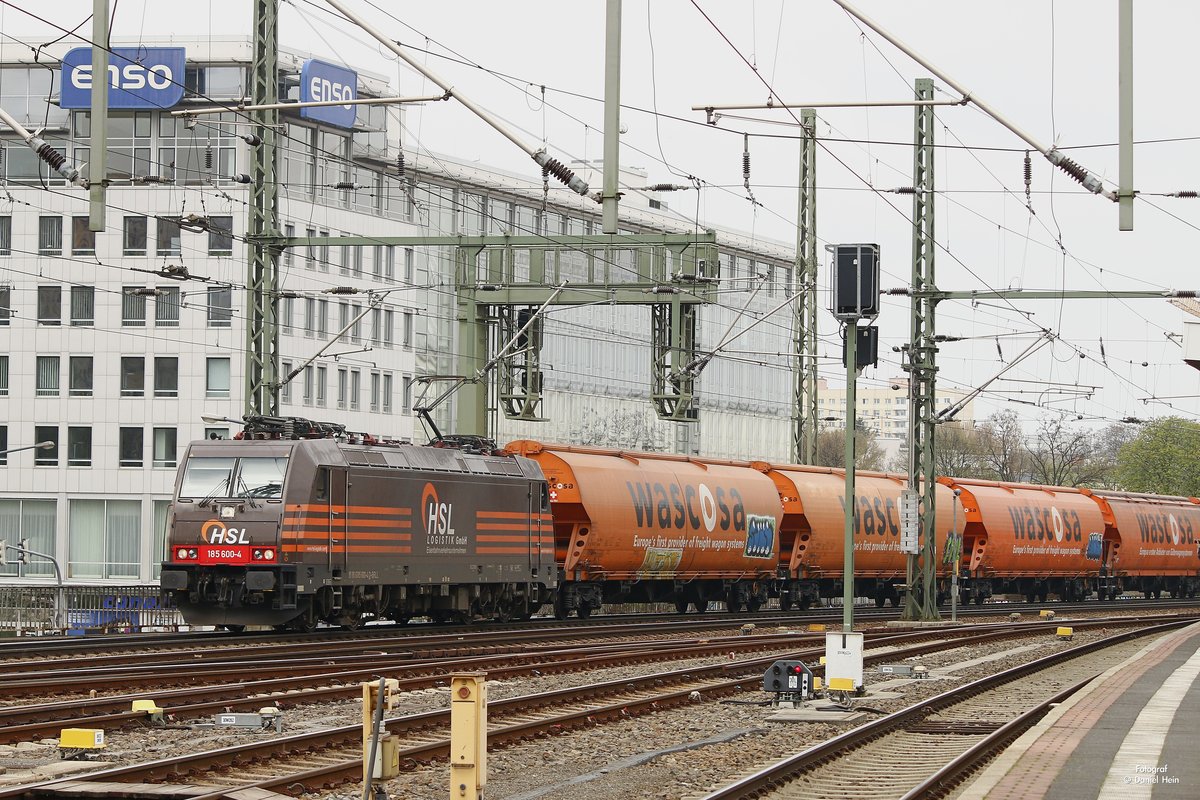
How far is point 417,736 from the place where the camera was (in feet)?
55.6

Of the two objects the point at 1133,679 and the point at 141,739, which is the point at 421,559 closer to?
the point at 1133,679

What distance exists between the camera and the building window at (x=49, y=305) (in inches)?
3004

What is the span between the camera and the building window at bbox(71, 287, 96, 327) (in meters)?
76.2

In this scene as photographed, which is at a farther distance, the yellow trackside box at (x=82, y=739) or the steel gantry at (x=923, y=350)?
the steel gantry at (x=923, y=350)

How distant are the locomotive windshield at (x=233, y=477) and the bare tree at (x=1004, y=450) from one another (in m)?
101

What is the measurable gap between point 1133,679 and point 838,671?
3.97m

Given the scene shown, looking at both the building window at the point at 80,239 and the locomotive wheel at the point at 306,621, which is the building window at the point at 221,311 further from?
the locomotive wheel at the point at 306,621

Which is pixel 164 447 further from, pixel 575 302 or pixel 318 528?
pixel 318 528

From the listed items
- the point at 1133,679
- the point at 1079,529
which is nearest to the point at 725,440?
the point at 1079,529

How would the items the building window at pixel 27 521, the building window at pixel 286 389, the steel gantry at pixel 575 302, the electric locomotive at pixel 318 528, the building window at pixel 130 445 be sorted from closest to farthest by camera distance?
the electric locomotive at pixel 318 528, the steel gantry at pixel 575 302, the building window at pixel 286 389, the building window at pixel 130 445, the building window at pixel 27 521

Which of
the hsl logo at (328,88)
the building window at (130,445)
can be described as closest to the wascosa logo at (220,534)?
the hsl logo at (328,88)

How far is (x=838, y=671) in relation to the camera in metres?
21.7

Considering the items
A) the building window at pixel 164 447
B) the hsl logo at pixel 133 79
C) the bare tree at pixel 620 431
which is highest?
the hsl logo at pixel 133 79

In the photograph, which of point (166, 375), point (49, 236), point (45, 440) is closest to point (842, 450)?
point (166, 375)
